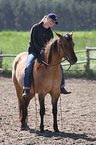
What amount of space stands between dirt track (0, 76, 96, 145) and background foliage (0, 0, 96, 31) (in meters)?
22.0

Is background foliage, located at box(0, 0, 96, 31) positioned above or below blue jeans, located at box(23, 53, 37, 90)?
above

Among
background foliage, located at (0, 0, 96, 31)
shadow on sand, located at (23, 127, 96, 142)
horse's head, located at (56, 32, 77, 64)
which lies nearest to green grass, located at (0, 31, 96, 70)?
background foliage, located at (0, 0, 96, 31)

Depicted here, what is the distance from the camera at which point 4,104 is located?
830cm

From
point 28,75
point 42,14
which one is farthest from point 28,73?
point 42,14

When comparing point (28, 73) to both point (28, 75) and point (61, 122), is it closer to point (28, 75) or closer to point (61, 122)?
point (28, 75)

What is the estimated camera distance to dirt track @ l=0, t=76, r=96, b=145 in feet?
17.7

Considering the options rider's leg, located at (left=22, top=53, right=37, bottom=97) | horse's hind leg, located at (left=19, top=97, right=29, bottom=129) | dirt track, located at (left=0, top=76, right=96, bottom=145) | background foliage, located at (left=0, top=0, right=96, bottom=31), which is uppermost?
background foliage, located at (left=0, top=0, right=96, bottom=31)

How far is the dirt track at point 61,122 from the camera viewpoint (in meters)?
5.39

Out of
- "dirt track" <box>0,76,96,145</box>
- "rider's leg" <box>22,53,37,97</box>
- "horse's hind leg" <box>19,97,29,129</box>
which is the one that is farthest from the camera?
"horse's hind leg" <box>19,97,29,129</box>

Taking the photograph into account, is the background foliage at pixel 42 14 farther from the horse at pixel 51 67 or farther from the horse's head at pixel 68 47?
the horse's head at pixel 68 47

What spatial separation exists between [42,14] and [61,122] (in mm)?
25885

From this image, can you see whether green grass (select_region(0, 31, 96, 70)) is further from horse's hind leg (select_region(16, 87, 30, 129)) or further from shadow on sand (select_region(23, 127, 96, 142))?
shadow on sand (select_region(23, 127, 96, 142))

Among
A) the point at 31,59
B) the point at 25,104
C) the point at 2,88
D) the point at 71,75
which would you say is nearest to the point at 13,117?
the point at 25,104

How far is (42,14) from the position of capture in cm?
3139
